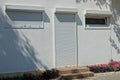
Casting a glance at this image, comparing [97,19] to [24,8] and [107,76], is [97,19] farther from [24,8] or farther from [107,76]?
[24,8]

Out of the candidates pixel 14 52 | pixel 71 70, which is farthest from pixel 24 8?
pixel 71 70

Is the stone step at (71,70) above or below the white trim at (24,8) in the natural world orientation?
below

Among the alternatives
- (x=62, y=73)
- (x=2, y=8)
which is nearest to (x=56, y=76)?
(x=62, y=73)

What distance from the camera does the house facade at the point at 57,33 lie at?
14.6m

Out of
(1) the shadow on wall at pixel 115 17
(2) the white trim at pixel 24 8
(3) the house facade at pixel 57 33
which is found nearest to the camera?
(2) the white trim at pixel 24 8

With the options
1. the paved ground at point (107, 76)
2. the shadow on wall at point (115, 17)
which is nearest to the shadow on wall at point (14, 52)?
the paved ground at point (107, 76)

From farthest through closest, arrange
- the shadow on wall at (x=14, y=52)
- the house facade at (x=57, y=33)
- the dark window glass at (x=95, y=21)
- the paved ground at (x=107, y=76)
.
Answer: the dark window glass at (x=95, y=21) < the paved ground at (x=107, y=76) < the house facade at (x=57, y=33) < the shadow on wall at (x=14, y=52)

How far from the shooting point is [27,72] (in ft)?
48.4

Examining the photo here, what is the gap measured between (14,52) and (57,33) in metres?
2.59

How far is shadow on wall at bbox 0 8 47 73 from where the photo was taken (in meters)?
14.3

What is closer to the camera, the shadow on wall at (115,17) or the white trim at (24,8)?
the white trim at (24,8)


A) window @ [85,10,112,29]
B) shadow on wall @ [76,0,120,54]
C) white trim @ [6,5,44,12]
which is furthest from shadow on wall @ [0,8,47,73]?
shadow on wall @ [76,0,120,54]

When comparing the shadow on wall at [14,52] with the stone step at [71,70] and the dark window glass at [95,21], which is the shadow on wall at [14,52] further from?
the dark window glass at [95,21]

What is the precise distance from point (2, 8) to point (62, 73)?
4.21 meters
